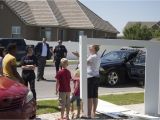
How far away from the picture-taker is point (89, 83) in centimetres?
1085

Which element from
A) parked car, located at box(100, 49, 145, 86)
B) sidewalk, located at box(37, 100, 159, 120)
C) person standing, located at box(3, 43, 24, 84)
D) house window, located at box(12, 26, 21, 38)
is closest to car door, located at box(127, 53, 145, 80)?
parked car, located at box(100, 49, 145, 86)

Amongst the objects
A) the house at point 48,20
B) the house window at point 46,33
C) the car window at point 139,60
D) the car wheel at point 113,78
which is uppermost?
the house at point 48,20

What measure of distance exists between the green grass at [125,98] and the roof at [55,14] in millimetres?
32138

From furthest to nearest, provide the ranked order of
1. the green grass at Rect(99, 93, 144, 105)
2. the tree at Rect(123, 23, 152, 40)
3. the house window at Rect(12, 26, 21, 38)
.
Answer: the tree at Rect(123, 23, 152, 40) < the house window at Rect(12, 26, 21, 38) < the green grass at Rect(99, 93, 144, 105)

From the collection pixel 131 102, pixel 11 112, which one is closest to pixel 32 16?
pixel 131 102

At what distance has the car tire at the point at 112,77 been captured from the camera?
18031 mm

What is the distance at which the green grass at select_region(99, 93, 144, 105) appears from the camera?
13.3 m

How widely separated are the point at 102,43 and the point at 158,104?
6.64 ft

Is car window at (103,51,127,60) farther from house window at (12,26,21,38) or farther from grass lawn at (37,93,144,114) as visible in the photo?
house window at (12,26,21,38)

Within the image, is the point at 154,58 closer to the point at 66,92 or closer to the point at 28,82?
the point at 66,92

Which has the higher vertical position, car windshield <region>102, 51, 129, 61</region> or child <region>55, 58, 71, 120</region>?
car windshield <region>102, 51, 129, 61</region>

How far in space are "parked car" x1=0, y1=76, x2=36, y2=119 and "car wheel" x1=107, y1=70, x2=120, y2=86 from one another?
32.4 ft

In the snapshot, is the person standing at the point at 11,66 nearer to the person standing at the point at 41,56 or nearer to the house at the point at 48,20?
the person standing at the point at 41,56

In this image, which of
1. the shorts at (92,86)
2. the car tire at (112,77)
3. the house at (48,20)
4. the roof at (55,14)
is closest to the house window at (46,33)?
the house at (48,20)
